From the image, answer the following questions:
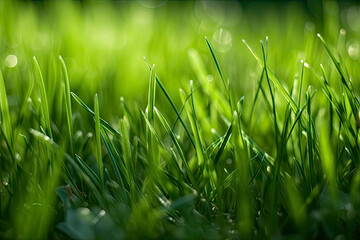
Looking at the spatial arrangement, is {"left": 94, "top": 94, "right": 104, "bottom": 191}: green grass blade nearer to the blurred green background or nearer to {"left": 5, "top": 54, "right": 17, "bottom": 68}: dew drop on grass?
the blurred green background

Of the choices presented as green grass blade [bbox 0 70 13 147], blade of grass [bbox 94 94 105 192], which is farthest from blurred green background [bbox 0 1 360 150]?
blade of grass [bbox 94 94 105 192]

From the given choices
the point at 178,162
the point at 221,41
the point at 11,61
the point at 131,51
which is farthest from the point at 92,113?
the point at 221,41

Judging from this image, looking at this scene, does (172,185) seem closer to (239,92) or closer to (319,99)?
(319,99)

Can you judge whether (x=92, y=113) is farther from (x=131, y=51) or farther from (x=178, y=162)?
(x=131, y=51)

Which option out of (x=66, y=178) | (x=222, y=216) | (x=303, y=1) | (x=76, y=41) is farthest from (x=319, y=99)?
(x=303, y=1)

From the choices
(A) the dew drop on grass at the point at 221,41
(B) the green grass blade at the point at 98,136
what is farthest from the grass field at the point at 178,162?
(A) the dew drop on grass at the point at 221,41
